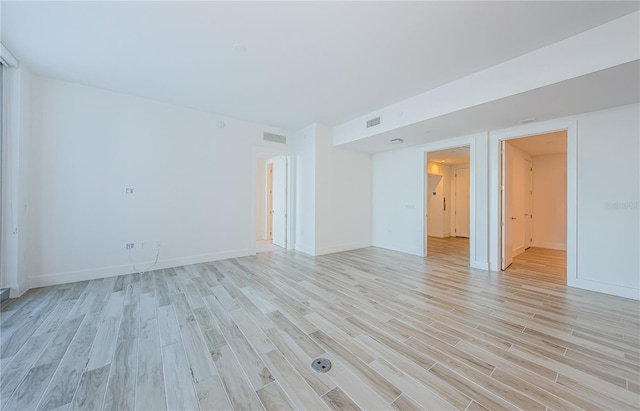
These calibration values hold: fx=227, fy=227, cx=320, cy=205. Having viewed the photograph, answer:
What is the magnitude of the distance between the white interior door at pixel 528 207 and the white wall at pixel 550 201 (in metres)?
0.13

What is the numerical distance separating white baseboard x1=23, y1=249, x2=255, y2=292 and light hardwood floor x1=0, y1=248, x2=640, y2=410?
0.18m

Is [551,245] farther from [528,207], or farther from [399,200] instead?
[399,200]

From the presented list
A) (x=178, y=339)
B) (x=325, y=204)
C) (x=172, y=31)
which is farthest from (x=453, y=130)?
(x=178, y=339)

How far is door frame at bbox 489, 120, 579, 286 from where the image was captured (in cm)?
342

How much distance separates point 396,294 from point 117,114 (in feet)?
17.5

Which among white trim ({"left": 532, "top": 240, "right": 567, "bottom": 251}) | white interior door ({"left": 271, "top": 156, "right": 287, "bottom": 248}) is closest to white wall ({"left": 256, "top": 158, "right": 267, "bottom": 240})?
white interior door ({"left": 271, "top": 156, "right": 287, "bottom": 248})

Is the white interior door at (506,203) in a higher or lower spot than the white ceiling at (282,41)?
lower

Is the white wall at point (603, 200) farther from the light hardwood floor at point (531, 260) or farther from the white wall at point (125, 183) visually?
the white wall at point (125, 183)

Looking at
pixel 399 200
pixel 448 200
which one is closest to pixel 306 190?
pixel 399 200

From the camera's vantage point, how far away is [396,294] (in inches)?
124

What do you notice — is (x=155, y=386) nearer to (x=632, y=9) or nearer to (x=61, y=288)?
(x=61, y=288)

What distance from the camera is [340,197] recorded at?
582 centimetres

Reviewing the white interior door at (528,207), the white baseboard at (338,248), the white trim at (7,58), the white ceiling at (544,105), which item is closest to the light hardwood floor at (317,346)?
the white baseboard at (338,248)

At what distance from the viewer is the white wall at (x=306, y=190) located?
5367 millimetres
